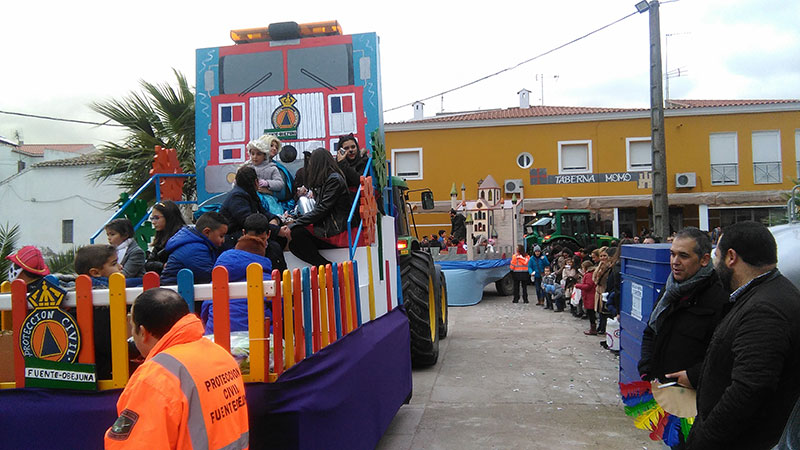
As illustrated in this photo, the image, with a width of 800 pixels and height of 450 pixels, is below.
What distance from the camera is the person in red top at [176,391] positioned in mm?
1841

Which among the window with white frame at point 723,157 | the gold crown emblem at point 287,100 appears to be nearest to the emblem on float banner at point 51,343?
the gold crown emblem at point 287,100

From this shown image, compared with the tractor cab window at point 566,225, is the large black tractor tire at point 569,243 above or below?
below

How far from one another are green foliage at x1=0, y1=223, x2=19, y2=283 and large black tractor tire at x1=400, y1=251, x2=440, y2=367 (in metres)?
3.98

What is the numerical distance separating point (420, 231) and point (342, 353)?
86.8 feet

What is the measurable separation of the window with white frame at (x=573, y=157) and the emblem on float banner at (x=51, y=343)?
1100 inches

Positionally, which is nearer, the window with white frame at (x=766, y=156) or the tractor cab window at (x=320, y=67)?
the tractor cab window at (x=320, y=67)

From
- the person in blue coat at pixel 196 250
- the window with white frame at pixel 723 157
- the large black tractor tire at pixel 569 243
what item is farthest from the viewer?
the window with white frame at pixel 723 157

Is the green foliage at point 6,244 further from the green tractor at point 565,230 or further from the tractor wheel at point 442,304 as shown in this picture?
the green tractor at point 565,230

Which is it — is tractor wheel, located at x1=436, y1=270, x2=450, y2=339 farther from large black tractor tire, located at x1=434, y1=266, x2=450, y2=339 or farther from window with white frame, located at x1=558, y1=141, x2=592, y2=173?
window with white frame, located at x1=558, y1=141, x2=592, y2=173

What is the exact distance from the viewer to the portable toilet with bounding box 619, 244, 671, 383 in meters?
4.80

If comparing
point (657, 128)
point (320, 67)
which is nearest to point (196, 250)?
point (320, 67)

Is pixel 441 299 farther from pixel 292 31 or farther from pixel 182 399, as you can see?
pixel 182 399

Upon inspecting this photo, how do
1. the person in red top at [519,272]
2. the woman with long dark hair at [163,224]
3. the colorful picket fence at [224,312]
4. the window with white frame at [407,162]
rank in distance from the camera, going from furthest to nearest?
the window with white frame at [407,162] → the person in red top at [519,272] → the woman with long dark hair at [163,224] → the colorful picket fence at [224,312]

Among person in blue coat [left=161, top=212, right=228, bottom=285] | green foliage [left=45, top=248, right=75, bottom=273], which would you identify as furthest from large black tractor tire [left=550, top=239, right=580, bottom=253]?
person in blue coat [left=161, top=212, right=228, bottom=285]
